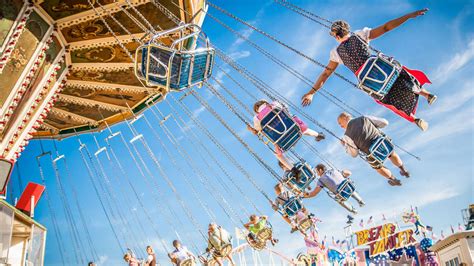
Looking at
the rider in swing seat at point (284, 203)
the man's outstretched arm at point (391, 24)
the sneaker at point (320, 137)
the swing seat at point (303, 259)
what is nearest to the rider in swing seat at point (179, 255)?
the rider in swing seat at point (284, 203)

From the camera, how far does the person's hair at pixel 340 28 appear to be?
198 inches

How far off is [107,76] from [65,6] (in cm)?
223

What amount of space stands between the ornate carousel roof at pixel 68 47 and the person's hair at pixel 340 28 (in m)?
2.70

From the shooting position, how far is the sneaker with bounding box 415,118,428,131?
485 centimetres

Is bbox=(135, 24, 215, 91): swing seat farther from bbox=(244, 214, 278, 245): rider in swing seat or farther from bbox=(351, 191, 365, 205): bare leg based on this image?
bbox=(244, 214, 278, 245): rider in swing seat

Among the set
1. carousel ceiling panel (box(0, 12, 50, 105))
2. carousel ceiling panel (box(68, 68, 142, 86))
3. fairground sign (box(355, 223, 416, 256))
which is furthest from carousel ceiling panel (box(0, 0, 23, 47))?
fairground sign (box(355, 223, 416, 256))

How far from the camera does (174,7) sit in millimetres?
7562

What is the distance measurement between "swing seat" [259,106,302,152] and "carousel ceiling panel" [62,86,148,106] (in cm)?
453

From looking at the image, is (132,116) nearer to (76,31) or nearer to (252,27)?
(76,31)

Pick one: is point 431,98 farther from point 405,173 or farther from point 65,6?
point 65,6

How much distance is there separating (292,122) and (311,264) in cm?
1172

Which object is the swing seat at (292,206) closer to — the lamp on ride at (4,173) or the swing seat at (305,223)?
the swing seat at (305,223)

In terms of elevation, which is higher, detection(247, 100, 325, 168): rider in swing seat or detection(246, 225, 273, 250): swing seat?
detection(247, 100, 325, 168): rider in swing seat

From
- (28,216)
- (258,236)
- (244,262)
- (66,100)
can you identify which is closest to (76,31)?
(66,100)
